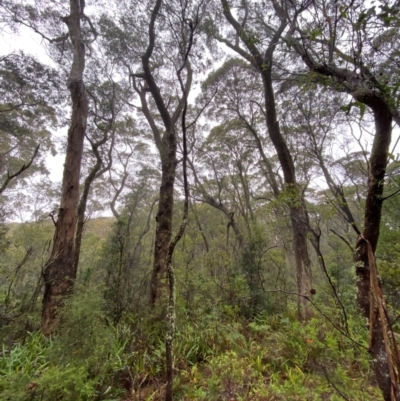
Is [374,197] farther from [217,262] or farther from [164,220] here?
[217,262]

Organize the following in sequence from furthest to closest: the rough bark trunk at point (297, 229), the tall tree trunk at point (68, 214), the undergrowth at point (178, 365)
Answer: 1. the rough bark trunk at point (297, 229)
2. the tall tree trunk at point (68, 214)
3. the undergrowth at point (178, 365)

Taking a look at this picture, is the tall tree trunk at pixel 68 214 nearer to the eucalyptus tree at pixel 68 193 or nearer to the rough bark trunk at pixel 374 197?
the eucalyptus tree at pixel 68 193

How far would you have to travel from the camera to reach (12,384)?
5.89ft

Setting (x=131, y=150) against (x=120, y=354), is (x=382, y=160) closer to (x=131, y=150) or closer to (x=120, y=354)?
(x=120, y=354)

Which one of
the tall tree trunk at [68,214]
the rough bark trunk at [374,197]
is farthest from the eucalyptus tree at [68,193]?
the rough bark trunk at [374,197]

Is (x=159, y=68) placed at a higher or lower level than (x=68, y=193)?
higher

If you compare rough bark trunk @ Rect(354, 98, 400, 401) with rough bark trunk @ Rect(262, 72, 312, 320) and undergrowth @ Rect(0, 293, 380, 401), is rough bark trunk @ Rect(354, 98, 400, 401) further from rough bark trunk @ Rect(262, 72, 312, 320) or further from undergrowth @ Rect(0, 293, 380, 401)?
rough bark trunk @ Rect(262, 72, 312, 320)

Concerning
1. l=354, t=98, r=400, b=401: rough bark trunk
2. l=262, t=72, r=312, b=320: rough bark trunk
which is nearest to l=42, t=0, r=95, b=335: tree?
l=354, t=98, r=400, b=401: rough bark trunk

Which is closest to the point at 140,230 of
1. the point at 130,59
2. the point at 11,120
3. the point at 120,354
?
the point at 11,120

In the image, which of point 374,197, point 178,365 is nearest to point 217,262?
point 178,365

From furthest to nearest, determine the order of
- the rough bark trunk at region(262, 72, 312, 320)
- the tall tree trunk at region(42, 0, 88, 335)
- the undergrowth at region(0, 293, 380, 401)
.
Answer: the rough bark trunk at region(262, 72, 312, 320) → the tall tree trunk at region(42, 0, 88, 335) → the undergrowth at region(0, 293, 380, 401)

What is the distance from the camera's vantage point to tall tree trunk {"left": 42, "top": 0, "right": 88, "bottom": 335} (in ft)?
12.0

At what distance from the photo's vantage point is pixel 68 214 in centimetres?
439

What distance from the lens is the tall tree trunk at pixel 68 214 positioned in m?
3.67
